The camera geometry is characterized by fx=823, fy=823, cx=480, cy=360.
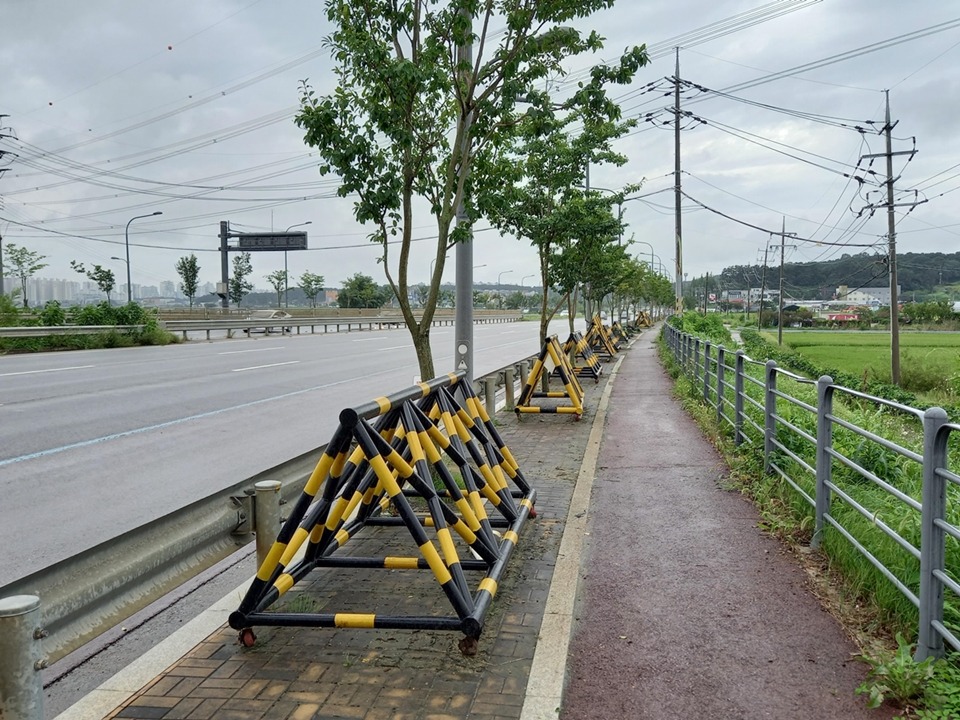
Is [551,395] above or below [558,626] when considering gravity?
above

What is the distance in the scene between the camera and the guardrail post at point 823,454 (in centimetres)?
566

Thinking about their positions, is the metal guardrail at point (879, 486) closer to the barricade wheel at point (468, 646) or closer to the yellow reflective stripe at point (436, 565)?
the barricade wheel at point (468, 646)

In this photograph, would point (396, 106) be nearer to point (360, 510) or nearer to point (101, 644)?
point (360, 510)

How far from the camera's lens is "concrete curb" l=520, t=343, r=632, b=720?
3.58 meters

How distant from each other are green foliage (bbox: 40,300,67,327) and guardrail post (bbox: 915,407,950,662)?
28415mm

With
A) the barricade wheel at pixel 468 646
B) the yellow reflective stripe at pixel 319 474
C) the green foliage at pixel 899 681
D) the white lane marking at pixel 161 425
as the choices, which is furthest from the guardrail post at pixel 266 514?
the white lane marking at pixel 161 425

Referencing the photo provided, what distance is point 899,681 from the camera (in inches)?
140

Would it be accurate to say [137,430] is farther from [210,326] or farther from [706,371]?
[210,326]

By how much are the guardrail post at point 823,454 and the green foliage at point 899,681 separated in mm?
2019

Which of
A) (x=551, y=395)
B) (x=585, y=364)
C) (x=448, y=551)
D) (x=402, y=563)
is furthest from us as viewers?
(x=585, y=364)

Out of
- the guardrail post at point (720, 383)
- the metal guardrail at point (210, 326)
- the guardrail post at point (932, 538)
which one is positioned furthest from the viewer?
the metal guardrail at point (210, 326)

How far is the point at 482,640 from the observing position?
14.0 ft

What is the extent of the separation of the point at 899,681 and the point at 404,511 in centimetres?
235

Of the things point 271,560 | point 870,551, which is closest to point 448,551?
point 271,560
